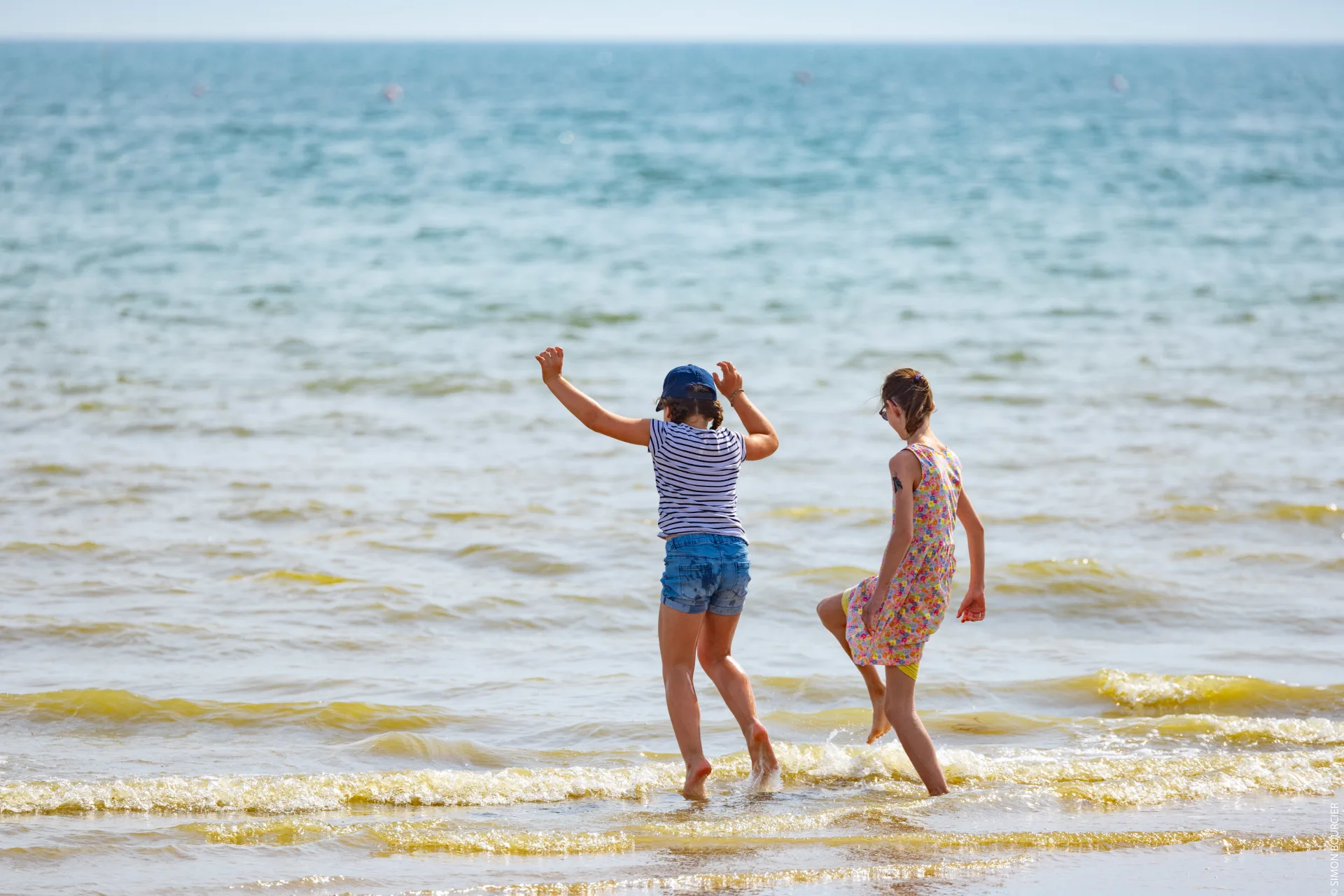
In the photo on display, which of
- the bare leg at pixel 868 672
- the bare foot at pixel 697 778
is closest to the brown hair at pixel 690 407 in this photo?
the bare leg at pixel 868 672

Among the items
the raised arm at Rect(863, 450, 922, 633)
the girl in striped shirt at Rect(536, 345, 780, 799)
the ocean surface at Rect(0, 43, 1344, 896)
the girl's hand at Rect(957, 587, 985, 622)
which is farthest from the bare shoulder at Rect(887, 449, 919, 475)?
the ocean surface at Rect(0, 43, 1344, 896)

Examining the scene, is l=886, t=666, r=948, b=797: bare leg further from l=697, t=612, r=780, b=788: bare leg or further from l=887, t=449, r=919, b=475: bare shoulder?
l=887, t=449, r=919, b=475: bare shoulder

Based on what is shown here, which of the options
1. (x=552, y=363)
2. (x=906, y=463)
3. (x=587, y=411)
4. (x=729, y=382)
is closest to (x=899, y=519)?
(x=906, y=463)

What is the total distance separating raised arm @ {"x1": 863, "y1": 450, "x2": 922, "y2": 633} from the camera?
4652mm

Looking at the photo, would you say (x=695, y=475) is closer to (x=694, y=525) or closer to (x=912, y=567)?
(x=694, y=525)

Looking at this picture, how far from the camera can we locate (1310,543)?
8492 mm

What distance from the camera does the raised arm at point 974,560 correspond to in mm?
4863

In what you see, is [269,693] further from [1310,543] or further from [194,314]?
[194,314]

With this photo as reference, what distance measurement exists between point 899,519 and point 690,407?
86 centimetres

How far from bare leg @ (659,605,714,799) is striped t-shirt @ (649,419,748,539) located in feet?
1.03

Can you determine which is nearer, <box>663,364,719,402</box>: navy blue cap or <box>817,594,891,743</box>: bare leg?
<box>663,364,719,402</box>: navy blue cap

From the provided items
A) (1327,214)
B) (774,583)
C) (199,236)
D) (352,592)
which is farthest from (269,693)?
(1327,214)

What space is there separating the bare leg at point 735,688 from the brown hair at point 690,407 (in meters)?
0.75

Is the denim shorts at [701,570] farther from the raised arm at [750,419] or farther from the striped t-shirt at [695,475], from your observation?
the raised arm at [750,419]
